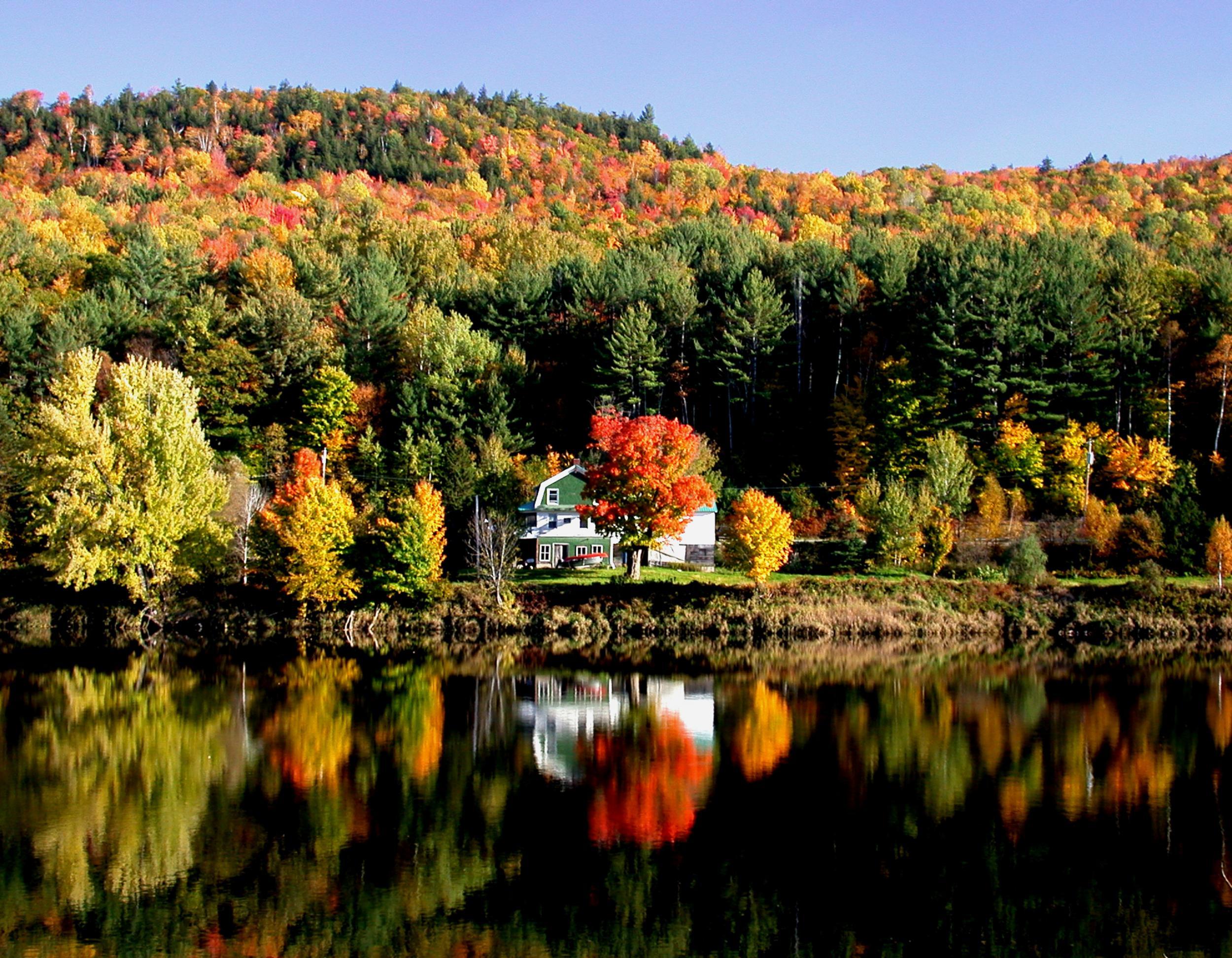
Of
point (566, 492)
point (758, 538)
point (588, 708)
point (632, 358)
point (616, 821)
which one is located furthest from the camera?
point (632, 358)

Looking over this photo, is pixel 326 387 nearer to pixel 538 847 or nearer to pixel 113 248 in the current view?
pixel 113 248

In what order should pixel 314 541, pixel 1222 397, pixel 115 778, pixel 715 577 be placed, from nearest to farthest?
pixel 115 778, pixel 314 541, pixel 715 577, pixel 1222 397

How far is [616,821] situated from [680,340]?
1945 inches

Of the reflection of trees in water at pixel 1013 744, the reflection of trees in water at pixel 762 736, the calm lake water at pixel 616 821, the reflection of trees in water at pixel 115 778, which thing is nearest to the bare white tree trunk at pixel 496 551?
the calm lake water at pixel 616 821

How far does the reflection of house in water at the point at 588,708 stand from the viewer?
2714 centimetres

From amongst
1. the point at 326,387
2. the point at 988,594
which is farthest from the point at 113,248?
the point at 988,594

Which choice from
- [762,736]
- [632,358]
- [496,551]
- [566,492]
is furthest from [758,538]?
[632,358]

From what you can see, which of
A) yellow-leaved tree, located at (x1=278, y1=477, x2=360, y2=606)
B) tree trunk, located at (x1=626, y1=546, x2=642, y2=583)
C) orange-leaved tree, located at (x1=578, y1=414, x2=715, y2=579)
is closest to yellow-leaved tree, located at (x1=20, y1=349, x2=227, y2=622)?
yellow-leaved tree, located at (x1=278, y1=477, x2=360, y2=606)

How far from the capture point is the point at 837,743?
27.9 metres

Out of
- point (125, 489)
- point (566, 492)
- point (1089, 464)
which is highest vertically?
point (1089, 464)

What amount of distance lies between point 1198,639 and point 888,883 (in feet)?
95.6

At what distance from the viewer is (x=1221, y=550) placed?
47.2 meters

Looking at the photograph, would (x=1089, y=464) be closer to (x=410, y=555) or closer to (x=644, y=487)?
(x=644, y=487)

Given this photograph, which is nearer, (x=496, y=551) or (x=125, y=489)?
(x=125, y=489)
